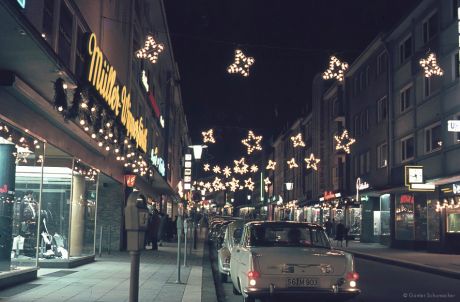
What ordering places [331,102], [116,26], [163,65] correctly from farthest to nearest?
[331,102] < [163,65] < [116,26]

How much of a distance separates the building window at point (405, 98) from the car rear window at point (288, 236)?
2318 centimetres

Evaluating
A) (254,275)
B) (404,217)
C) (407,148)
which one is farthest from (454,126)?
(254,275)

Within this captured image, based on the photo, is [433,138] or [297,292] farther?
[433,138]

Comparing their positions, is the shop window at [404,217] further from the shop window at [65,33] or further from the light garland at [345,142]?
the shop window at [65,33]

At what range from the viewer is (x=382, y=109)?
37781 mm

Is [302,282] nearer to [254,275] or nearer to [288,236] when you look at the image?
[254,275]

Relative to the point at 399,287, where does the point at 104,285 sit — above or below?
above

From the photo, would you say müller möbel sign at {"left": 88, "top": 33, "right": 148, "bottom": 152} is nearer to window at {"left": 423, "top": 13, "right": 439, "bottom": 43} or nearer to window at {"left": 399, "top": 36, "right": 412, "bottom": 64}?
window at {"left": 423, "top": 13, "right": 439, "bottom": 43}

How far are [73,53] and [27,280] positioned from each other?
19.9 feet

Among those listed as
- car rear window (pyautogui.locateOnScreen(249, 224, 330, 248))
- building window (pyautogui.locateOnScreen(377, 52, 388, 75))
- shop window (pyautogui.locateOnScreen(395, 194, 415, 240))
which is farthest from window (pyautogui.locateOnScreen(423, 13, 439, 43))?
car rear window (pyautogui.locateOnScreen(249, 224, 330, 248))

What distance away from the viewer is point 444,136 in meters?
28.1

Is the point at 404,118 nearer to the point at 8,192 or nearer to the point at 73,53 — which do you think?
the point at 73,53

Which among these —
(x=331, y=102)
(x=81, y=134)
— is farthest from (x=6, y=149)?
(x=331, y=102)

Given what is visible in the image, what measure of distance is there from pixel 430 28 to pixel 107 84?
19.3 metres
